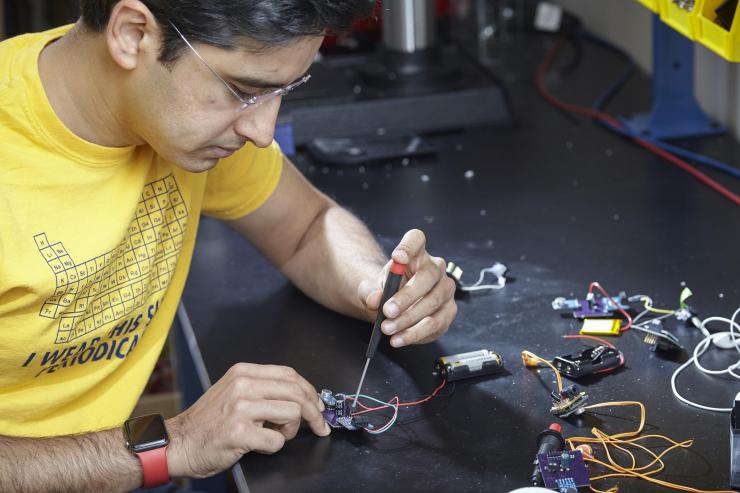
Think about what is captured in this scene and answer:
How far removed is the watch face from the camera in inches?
45.8

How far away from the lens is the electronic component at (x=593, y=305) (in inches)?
54.1

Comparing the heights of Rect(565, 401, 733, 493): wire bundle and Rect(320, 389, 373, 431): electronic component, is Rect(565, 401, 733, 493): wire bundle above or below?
below

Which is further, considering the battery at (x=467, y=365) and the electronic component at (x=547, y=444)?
the battery at (x=467, y=365)

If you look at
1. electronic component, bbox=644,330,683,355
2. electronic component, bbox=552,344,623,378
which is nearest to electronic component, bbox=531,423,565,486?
electronic component, bbox=552,344,623,378

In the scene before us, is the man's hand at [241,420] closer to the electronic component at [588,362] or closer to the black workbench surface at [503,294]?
the black workbench surface at [503,294]

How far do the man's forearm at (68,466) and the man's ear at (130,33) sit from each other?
17.2 inches

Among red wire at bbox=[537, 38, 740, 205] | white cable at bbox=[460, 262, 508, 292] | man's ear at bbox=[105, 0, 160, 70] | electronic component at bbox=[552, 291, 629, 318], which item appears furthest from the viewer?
red wire at bbox=[537, 38, 740, 205]

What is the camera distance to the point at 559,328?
1.36m

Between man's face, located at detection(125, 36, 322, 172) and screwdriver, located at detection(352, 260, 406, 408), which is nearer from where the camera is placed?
man's face, located at detection(125, 36, 322, 172)

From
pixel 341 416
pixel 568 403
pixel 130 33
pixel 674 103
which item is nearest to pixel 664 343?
pixel 568 403

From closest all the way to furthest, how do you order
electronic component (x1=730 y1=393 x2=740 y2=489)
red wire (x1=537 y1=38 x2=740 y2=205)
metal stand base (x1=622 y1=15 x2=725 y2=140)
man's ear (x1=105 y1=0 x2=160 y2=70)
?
electronic component (x1=730 y1=393 x2=740 y2=489) → man's ear (x1=105 y1=0 x2=160 y2=70) → red wire (x1=537 y1=38 x2=740 y2=205) → metal stand base (x1=622 y1=15 x2=725 y2=140)

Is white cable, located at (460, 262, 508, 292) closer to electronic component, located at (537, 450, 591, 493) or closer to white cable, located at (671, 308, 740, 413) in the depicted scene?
white cable, located at (671, 308, 740, 413)

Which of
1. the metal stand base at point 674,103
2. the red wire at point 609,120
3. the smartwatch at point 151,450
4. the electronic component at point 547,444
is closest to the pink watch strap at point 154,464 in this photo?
the smartwatch at point 151,450

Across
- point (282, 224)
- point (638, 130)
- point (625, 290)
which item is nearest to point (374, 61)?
point (638, 130)
